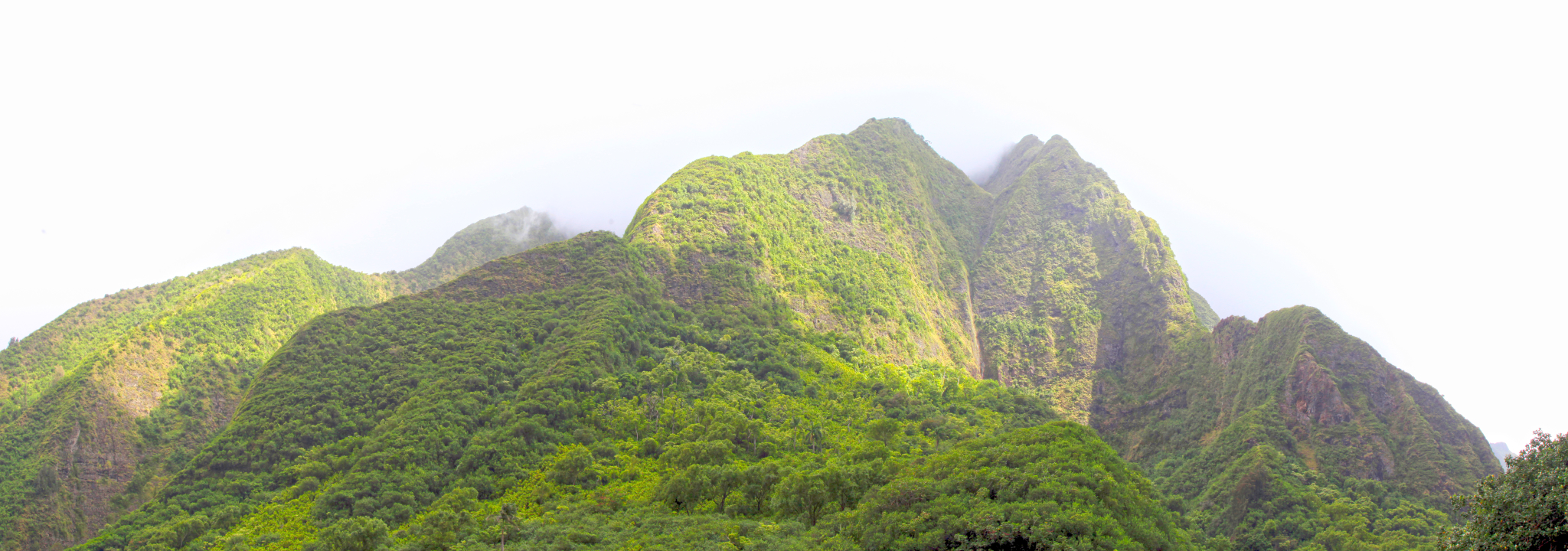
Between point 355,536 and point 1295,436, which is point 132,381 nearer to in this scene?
point 355,536

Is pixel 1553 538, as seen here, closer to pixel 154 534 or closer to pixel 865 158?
pixel 154 534

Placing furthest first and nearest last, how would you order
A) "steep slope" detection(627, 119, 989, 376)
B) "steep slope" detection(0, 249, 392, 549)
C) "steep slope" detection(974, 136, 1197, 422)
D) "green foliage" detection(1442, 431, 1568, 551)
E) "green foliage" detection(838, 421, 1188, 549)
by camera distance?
"steep slope" detection(974, 136, 1197, 422), "steep slope" detection(627, 119, 989, 376), "steep slope" detection(0, 249, 392, 549), "green foliage" detection(838, 421, 1188, 549), "green foliage" detection(1442, 431, 1568, 551)

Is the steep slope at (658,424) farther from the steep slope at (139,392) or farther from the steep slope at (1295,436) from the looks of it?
the steep slope at (139,392)

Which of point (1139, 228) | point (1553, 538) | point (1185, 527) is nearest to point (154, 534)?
point (1553, 538)

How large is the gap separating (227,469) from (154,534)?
11.7 meters

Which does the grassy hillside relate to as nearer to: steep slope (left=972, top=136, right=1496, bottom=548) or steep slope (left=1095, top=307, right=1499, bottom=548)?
steep slope (left=1095, top=307, right=1499, bottom=548)

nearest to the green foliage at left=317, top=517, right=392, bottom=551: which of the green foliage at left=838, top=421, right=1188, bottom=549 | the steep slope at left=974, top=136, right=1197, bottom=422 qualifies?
the green foliage at left=838, top=421, right=1188, bottom=549

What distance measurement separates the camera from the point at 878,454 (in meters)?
80.2

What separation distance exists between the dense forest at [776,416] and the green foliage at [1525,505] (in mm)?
19482

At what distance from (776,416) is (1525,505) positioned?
6879 centimetres

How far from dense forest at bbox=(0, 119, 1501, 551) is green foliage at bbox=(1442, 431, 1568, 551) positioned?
63.9 feet

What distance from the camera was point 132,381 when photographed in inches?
4341

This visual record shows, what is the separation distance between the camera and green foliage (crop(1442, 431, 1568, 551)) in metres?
30.0

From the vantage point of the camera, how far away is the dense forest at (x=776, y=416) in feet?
204
